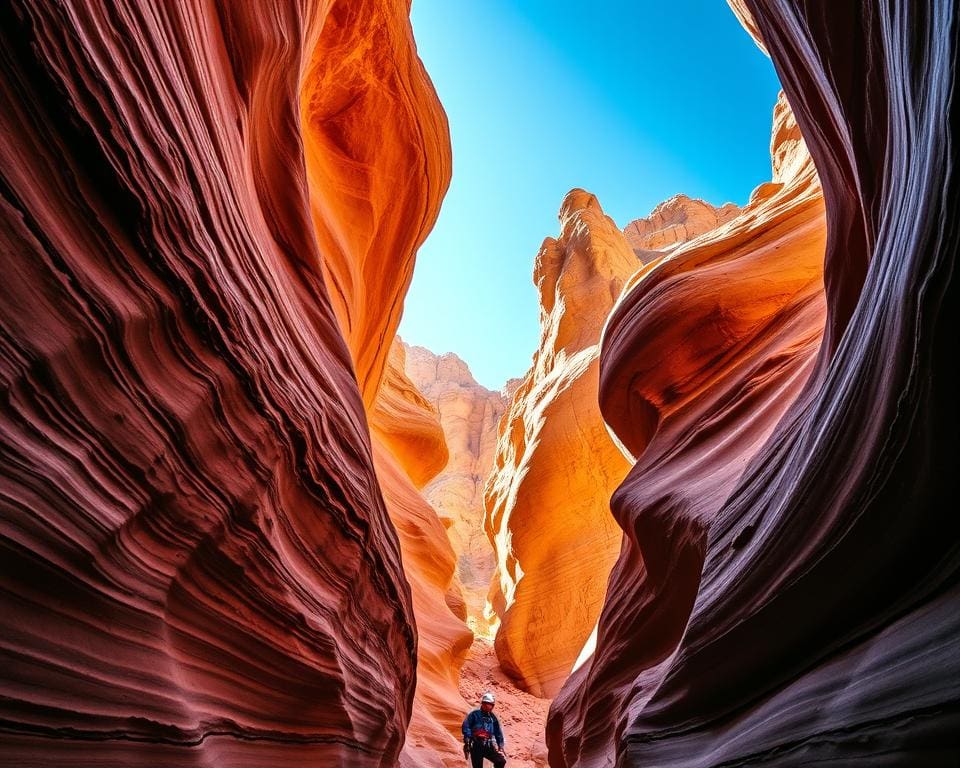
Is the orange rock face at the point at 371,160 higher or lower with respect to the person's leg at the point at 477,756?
higher

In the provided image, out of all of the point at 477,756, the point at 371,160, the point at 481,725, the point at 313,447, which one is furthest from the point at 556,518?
the point at 313,447

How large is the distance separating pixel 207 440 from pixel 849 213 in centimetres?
319

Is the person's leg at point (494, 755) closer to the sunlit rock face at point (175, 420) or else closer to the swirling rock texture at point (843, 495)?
the swirling rock texture at point (843, 495)

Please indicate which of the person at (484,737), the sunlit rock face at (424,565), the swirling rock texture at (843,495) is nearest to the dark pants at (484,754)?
the person at (484,737)

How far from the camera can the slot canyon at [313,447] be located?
1.57 metres

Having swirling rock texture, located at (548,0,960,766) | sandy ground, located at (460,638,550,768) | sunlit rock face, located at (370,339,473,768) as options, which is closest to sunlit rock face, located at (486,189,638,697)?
sandy ground, located at (460,638,550,768)

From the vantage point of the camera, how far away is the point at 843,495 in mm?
1942

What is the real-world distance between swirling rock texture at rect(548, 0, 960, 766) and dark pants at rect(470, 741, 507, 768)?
4.30 ft

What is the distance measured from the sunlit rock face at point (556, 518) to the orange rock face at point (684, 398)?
18.1ft

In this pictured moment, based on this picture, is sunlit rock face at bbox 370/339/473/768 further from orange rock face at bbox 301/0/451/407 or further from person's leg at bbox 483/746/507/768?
orange rock face at bbox 301/0/451/407

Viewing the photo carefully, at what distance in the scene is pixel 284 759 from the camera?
280cm

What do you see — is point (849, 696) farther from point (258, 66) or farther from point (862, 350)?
point (258, 66)

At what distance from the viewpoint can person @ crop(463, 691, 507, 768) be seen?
5312 mm

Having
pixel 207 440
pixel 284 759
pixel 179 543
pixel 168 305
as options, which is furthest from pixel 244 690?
pixel 168 305
